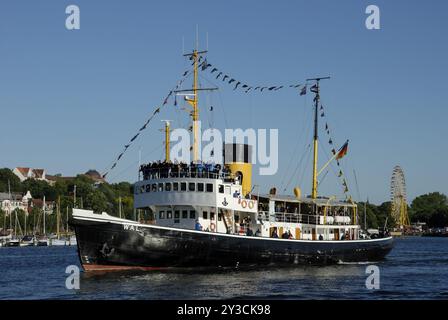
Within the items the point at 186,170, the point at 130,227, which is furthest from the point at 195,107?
the point at 130,227

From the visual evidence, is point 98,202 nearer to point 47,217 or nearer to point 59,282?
point 47,217

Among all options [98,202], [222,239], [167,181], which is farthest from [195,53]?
[98,202]

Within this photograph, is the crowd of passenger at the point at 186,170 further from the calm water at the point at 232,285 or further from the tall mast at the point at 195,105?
the calm water at the point at 232,285

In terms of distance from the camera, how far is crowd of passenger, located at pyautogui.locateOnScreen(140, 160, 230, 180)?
153 feet

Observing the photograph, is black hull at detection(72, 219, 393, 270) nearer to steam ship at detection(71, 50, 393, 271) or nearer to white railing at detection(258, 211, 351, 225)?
steam ship at detection(71, 50, 393, 271)

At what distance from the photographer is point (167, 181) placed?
46500 millimetres

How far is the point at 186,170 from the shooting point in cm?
4659

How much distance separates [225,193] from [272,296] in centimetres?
1524

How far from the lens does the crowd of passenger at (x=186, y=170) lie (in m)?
46.5

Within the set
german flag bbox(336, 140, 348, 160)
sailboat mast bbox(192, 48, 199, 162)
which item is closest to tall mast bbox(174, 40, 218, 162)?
sailboat mast bbox(192, 48, 199, 162)

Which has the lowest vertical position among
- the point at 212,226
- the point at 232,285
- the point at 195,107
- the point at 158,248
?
the point at 232,285

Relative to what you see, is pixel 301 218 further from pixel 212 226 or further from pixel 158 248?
pixel 158 248

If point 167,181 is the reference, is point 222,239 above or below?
below

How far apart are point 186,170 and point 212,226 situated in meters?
4.19
